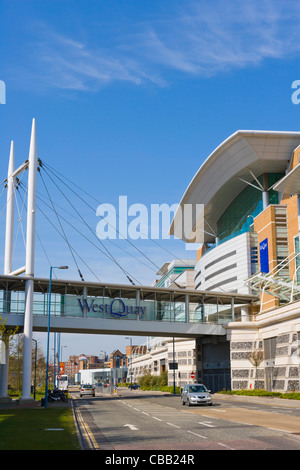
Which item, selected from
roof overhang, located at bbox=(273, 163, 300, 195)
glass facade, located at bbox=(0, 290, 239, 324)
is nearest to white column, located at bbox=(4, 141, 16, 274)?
glass facade, located at bbox=(0, 290, 239, 324)

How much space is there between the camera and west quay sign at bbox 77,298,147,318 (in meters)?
56.8

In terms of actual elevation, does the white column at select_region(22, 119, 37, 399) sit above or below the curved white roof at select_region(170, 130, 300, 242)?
below

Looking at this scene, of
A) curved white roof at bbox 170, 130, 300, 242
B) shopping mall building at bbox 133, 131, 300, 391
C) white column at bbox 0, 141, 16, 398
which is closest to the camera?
white column at bbox 0, 141, 16, 398

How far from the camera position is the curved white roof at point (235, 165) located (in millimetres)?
76375

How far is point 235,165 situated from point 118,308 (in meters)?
34.8

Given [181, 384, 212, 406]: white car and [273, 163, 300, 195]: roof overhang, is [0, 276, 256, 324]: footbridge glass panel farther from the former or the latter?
[181, 384, 212, 406]: white car

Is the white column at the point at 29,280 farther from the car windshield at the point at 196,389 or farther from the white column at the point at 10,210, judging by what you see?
the car windshield at the point at 196,389

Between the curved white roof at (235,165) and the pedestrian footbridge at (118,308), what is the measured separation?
2338cm

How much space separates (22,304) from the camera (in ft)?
173

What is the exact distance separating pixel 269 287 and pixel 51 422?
1512 inches

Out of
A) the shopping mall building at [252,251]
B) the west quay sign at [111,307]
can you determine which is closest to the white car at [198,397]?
the shopping mall building at [252,251]

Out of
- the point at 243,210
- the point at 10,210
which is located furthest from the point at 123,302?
the point at 243,210

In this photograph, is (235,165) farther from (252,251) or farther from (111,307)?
(111,307)
